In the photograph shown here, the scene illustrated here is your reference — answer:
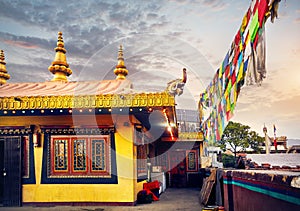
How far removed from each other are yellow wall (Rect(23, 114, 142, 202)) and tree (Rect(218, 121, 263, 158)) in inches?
1150

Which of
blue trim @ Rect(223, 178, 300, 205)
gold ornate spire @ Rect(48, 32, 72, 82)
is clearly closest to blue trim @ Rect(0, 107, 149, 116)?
gold ornate spire @ Rect(48, 32, 72, 82)

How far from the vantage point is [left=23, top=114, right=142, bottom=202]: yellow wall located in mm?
10242

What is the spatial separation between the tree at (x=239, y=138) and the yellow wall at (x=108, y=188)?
1150 inches

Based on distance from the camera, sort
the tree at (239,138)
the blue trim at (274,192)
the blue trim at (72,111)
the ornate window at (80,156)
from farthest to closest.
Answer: the tree at (239,138) → the ornate window at (80,156) → the blue trim at (72,111) → the blue trim at (274,192)

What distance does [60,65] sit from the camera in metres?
14.6

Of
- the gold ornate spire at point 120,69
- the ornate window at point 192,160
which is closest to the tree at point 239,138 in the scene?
the ornate window at point 192,160

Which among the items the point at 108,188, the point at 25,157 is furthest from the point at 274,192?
the point at 25,157

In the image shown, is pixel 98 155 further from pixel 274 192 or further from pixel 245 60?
pixel 274 192

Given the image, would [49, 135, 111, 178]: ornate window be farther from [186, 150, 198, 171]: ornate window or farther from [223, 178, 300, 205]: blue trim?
[186, 150, 198, 171]: ornate window

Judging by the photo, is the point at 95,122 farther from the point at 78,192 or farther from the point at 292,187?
the point at 292,187

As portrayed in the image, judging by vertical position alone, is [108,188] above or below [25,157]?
below

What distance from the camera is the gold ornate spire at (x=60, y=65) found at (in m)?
14.3

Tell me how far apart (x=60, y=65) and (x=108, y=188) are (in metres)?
7.02

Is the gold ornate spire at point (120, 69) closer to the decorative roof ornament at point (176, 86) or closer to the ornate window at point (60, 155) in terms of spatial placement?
the ornate window at point (60, 155)
